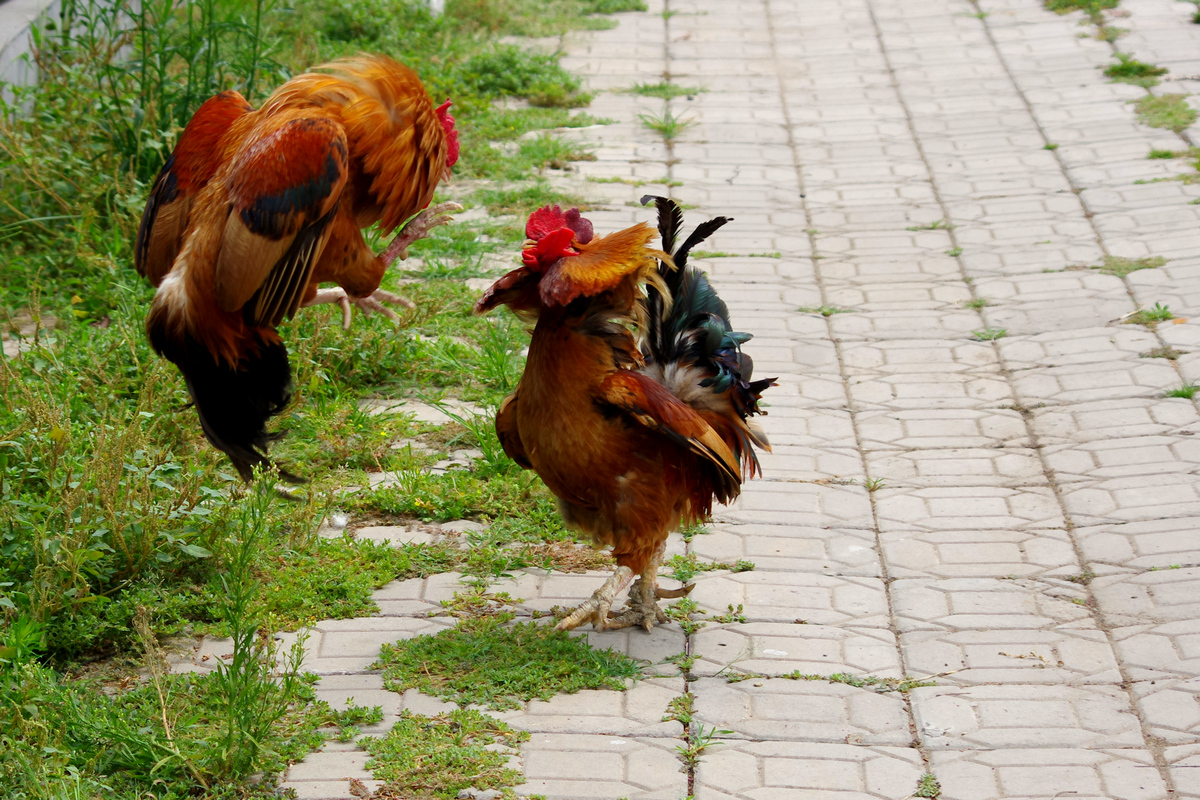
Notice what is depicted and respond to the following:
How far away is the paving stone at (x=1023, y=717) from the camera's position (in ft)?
12.4

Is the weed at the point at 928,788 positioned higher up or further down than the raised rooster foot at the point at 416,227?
further down

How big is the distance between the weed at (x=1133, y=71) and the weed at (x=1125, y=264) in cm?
320

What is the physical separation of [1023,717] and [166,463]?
138 inches

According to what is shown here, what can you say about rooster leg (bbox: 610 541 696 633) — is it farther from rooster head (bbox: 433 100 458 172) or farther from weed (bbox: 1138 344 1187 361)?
weed (bbox: 1138 344 1187 361)

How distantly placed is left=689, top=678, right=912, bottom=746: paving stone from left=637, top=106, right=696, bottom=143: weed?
5896 mm

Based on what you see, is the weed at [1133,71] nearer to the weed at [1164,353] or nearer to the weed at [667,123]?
the weed at [667,123]

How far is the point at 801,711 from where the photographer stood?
3.98 m

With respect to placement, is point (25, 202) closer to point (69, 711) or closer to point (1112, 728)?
point (69, 711)

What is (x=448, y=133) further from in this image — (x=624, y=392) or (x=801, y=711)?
(x=801, y=711)

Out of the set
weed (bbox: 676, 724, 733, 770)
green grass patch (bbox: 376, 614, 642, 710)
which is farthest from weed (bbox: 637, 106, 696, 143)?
weed (bbox: 676, 724, 733, 770)

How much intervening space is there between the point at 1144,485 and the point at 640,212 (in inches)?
152

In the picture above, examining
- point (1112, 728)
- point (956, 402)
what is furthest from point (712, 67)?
point (1112, 728)

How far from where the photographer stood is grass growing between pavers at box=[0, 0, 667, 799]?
12.0 feet

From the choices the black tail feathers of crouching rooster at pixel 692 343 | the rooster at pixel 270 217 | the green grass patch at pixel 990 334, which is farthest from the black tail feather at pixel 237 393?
the green grass patch at pixel 990 334
